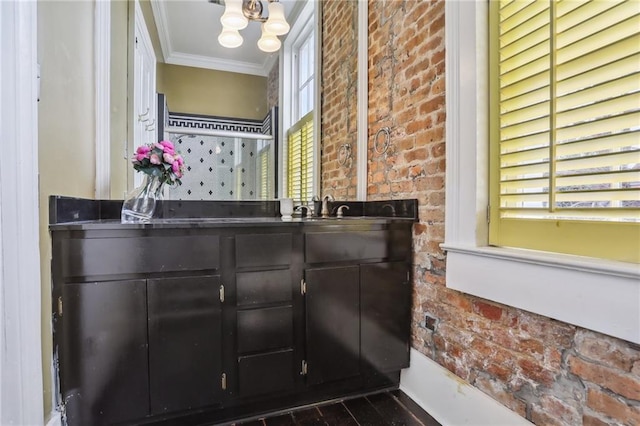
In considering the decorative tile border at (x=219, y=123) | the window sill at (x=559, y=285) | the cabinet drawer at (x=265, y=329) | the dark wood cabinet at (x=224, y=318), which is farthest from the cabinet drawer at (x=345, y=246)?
the decorative tile border at (x=219, y=123)

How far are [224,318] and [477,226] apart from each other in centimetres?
114

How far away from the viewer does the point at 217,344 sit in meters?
1.43

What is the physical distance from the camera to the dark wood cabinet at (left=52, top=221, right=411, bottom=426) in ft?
4.14

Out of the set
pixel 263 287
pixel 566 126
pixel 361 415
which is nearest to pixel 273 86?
pixel 263 287

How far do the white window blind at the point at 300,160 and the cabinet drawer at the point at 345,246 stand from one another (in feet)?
2.21

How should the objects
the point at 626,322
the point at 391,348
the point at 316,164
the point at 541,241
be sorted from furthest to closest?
1. the point at 316,164
2. the point at 391,348
3. the point at 541,241
4. the point at 626,322

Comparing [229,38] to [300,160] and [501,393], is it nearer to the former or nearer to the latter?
Answer: [300,160]

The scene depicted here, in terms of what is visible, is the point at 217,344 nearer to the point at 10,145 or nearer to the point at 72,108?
the point at 10,145

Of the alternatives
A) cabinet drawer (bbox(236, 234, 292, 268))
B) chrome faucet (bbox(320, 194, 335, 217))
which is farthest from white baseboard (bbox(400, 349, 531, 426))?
chrome faucet (bbox(320, 194, 335, 217))

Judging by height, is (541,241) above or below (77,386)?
above

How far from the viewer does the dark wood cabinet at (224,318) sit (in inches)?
49.7

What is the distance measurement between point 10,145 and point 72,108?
450mm

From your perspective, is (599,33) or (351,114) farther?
(351,114)

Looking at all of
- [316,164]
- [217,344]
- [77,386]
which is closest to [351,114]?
[316,164]
